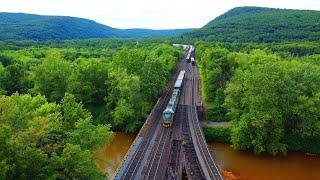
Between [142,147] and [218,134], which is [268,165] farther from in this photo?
[142,147]

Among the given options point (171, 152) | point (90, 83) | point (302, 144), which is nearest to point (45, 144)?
point (171, 152)

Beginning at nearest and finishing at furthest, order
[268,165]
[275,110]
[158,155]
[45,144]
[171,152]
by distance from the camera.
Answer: [45,144], [158,155], [171,152], [268,165], [275,110]

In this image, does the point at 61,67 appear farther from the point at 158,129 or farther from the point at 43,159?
the point at 43,159

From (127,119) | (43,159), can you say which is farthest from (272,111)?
(43,159)

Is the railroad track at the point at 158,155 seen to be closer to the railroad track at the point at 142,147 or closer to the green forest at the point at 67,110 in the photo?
the railroad track at the point at 142,147

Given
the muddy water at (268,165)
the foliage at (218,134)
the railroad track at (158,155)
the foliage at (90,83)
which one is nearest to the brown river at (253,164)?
the muddy water at (268,165)

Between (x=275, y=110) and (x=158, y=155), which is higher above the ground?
(x=275, y=110)

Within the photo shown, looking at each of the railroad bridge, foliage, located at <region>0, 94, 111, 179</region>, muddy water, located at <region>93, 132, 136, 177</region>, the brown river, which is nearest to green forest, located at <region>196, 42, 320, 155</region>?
the brown river
